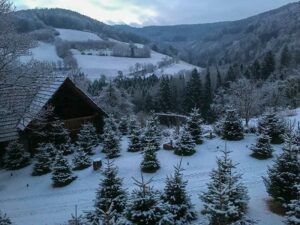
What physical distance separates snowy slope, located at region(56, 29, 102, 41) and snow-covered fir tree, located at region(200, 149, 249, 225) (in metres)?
162

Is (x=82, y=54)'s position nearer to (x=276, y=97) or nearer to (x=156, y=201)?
(x=276, y=97)

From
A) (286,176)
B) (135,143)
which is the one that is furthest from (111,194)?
(135,143)

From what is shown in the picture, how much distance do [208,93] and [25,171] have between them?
60.4 m

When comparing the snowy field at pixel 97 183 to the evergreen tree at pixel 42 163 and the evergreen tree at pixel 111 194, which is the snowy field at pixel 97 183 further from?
the evergreen tree at pixel 111 194

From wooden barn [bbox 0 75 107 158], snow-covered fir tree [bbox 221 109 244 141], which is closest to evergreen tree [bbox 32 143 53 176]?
wooden barn [bbox 0 75 107 158]

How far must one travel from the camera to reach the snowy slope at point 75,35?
554 feet

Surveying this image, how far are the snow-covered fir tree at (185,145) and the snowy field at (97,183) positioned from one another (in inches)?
14.0

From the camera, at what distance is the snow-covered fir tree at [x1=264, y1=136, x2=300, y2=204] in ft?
39.3

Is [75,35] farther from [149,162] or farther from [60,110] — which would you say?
[149,162]

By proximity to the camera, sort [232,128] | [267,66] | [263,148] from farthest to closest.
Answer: [267,66] < [232,128] < [263,148]

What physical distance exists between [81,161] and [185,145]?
5.81 metres

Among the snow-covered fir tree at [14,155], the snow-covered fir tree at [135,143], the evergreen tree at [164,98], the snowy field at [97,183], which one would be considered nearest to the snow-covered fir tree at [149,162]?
the snowy field at [97,183]

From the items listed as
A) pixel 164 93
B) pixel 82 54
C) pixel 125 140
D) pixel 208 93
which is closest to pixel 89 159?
pixel 125 140

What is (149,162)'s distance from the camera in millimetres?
17688
